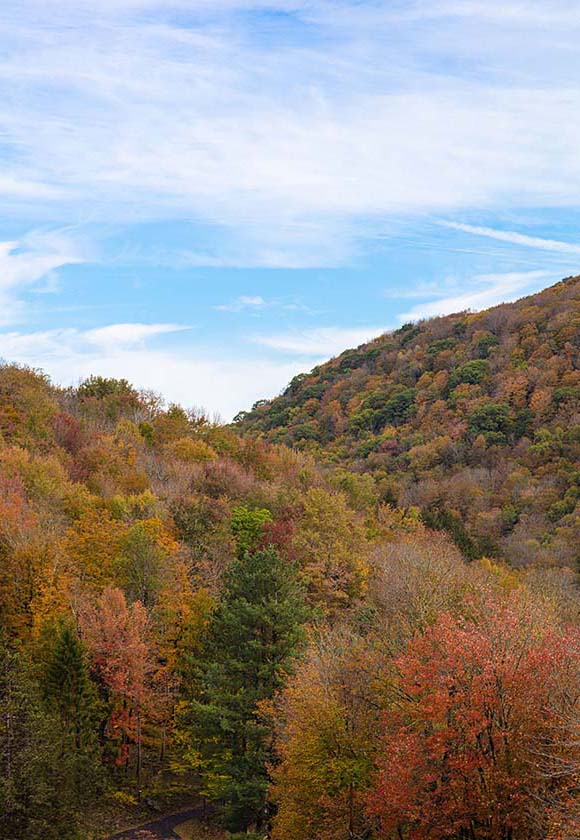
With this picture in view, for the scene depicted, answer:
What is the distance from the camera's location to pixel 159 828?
3806 cm

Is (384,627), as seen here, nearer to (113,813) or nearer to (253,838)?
(253,838)

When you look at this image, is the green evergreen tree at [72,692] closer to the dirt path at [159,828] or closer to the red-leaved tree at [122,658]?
the red-leaved tree at [122,658]

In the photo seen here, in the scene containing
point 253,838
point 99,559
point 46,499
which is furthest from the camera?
point 46,499

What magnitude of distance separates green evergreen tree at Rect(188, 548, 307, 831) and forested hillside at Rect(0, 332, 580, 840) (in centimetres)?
12

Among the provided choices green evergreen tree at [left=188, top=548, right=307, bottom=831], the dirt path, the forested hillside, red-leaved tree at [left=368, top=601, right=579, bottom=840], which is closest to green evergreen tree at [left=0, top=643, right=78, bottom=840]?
the forested hillside

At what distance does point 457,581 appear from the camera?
135 ft

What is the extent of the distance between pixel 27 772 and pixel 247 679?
1001cm

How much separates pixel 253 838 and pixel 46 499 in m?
26.7

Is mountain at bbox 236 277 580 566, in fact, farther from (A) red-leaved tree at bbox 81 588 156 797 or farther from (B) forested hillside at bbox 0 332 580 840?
(A) red-leaved tree at bbox 81 588 156 797

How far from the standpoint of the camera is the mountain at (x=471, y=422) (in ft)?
270

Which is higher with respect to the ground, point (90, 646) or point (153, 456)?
point (153, 456)

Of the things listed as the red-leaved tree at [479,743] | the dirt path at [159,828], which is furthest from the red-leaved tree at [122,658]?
the red-leaved tree at [479,743]

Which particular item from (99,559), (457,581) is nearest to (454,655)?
(457,581)

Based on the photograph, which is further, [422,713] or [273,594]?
[273,594]
